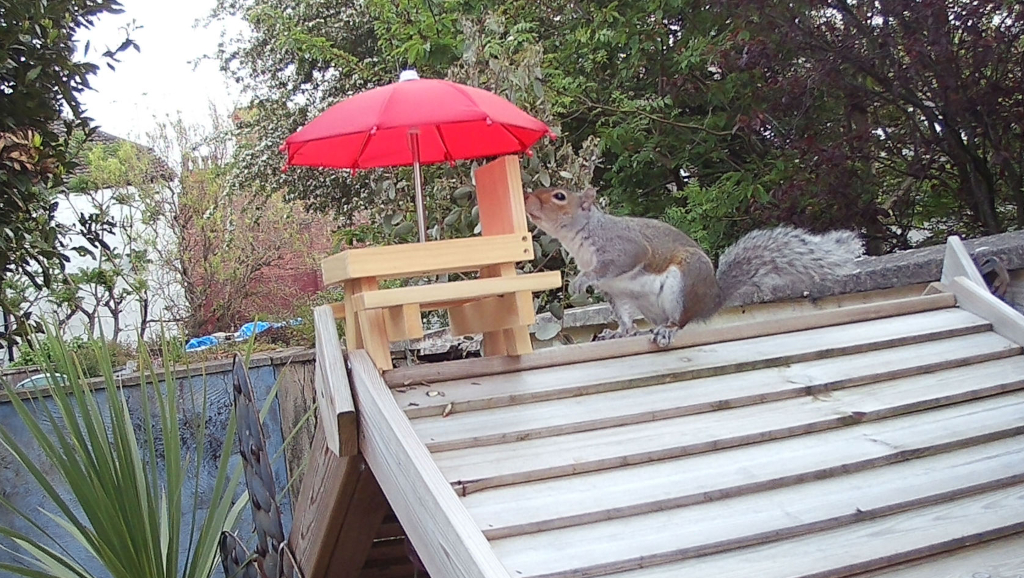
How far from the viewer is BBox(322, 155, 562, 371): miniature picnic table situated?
1312 mm

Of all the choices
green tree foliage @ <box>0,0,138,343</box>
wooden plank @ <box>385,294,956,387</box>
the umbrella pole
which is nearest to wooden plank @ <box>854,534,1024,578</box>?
wooden plank @ <box>385,294,956,387</box>

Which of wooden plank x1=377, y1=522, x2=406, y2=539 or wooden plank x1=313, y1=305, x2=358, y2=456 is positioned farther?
wooden plank x1=377, y1=522, x2=406, y2=539

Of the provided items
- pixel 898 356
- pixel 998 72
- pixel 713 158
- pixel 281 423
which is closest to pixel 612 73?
pixel 713 158

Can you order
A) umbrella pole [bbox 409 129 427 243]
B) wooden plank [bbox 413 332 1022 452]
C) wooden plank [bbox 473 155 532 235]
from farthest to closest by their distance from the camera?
umbrella pole [bbox 409 129 427 243], wooden plank [bbox 473 155 532 235], wooden plank [bbox 413 332 1022 452]

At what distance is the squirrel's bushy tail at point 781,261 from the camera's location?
1.86 m

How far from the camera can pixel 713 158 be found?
3.86 metres

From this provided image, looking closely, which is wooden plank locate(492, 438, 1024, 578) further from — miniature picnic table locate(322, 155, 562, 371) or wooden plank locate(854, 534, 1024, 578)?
miniature picnic table locate(322, 155, 562, 371)

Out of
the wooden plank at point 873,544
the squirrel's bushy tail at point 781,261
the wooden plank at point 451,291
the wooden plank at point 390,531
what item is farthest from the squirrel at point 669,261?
the wooden plank at point 873,544

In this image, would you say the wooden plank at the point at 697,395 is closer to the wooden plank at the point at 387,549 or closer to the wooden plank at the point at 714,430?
the wooden plank at the point at 714,430

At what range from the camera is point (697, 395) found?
53.7 inches

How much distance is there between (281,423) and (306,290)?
3.47 metres

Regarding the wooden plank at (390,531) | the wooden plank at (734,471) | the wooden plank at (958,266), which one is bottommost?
the wooden plank at (390,531)

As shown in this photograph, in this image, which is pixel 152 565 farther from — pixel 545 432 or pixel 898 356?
pixel 898 356

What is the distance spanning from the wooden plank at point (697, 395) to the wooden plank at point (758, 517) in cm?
21
